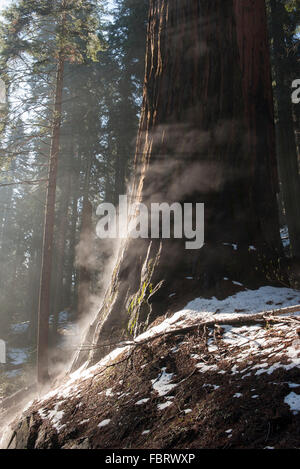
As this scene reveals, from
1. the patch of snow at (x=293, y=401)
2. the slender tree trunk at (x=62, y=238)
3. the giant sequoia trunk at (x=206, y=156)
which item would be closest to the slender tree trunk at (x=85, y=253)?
the slender tree trunk at (x=62, y=238)

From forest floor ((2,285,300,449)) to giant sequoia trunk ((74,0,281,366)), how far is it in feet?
1.70

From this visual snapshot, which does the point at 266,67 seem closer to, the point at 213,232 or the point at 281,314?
the point at 213,232

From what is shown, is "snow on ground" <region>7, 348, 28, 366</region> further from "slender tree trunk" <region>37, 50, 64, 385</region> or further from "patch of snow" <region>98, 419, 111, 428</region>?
"patch of snow" <region>98, 419, 111, 428</region>

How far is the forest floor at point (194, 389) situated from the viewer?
1696 millimetres

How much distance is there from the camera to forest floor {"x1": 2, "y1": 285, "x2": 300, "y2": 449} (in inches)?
66.8

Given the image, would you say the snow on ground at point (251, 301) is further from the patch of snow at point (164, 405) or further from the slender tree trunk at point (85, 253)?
the slender tree trunk at point (85, 253)

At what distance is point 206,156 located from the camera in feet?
13.7

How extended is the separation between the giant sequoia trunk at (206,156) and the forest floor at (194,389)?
0.52 metres

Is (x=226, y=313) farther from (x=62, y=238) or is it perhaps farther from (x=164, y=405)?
(x=62, y=238)

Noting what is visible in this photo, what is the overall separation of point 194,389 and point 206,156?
2.96 m
